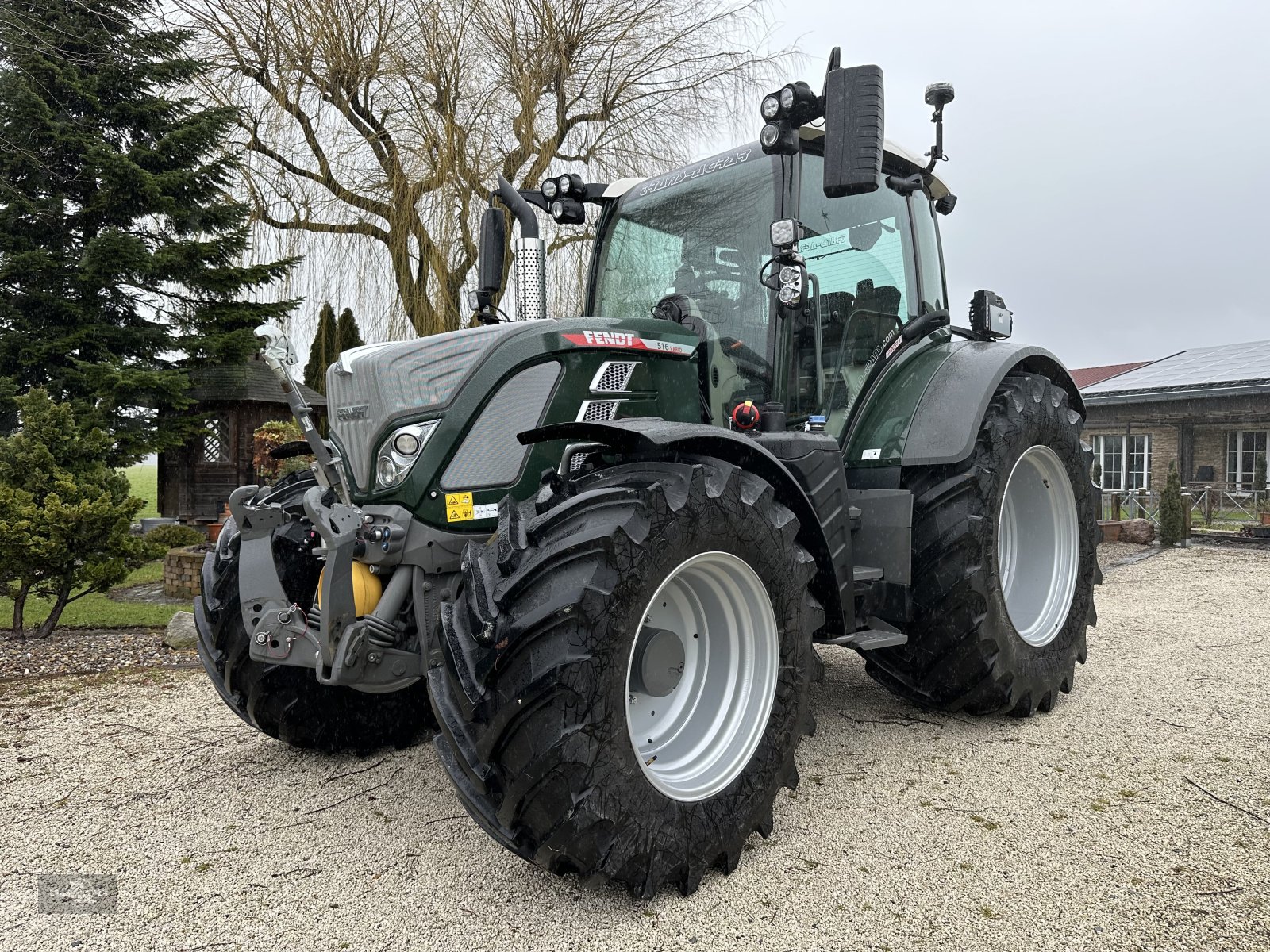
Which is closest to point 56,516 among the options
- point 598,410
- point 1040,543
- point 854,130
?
point 598,410

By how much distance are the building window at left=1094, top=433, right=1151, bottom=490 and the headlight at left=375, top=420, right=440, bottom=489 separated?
18.6 m

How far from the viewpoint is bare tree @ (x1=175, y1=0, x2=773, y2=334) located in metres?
10.5

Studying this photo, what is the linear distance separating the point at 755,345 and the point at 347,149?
9.28 meters

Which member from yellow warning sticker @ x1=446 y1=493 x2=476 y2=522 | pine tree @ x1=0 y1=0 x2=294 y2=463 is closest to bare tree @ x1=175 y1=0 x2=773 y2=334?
pine tree @ x1=0 y1=0 x2=294 y2=463

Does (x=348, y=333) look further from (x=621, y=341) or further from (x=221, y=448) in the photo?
(x=621, y=341)

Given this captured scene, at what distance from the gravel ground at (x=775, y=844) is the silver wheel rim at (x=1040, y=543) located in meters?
0.47

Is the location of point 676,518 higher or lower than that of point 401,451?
lower

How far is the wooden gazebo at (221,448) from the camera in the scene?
1523cm

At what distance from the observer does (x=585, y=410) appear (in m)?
2.99

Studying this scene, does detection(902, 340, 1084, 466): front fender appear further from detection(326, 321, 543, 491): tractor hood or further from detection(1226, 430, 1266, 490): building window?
detection(1226, 430, 1266, 490): building window

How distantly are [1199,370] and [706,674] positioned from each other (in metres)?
20.3

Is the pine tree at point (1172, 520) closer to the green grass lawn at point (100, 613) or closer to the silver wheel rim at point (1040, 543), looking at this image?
the silver wheel rim at point (1040, 543)

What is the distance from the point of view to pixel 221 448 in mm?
15578

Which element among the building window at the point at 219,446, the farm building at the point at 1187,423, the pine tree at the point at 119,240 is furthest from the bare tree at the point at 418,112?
the farm building at the point at 1187,423
